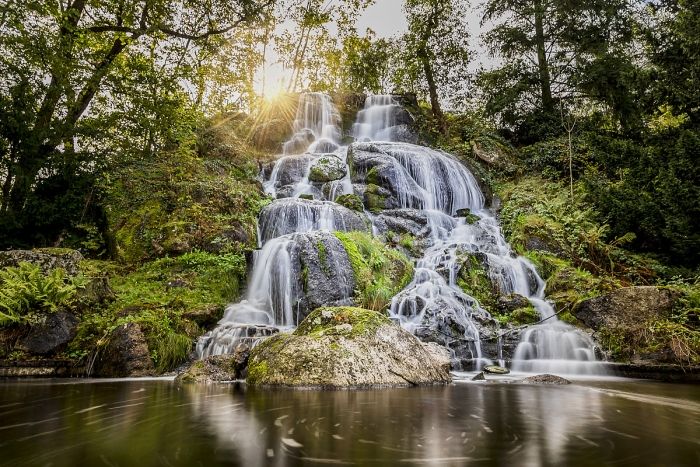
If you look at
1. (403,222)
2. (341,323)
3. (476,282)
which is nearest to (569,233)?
(476,282)

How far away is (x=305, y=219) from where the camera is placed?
12695mm

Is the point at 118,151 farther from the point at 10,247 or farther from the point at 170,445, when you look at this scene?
the point at 170,445

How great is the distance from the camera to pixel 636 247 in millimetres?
11172

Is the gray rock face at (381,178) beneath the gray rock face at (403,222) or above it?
above

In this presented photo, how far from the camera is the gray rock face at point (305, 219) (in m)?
12.6

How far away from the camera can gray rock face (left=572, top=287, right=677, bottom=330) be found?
7.64 meters

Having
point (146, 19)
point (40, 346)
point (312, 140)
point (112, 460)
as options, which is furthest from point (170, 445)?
point (312, 140)

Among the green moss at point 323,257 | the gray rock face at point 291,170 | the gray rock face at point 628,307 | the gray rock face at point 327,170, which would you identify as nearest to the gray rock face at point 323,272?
the green moss at point 323,257

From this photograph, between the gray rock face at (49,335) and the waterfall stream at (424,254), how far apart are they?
2.43 metres

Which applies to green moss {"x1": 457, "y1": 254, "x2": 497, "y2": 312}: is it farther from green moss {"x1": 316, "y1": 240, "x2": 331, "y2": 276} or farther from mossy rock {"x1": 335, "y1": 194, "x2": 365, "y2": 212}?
mossy rock {"x1": 335, "y1": 194, "x2": 365, "y2": 212}

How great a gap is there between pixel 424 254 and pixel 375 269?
2592 mm

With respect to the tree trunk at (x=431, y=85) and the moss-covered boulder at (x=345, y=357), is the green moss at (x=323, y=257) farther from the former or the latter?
the tree trunk at (x=431, y=85)

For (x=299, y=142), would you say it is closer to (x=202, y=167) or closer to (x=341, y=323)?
(x=202, y=167)

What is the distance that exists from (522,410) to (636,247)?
32.9ft
